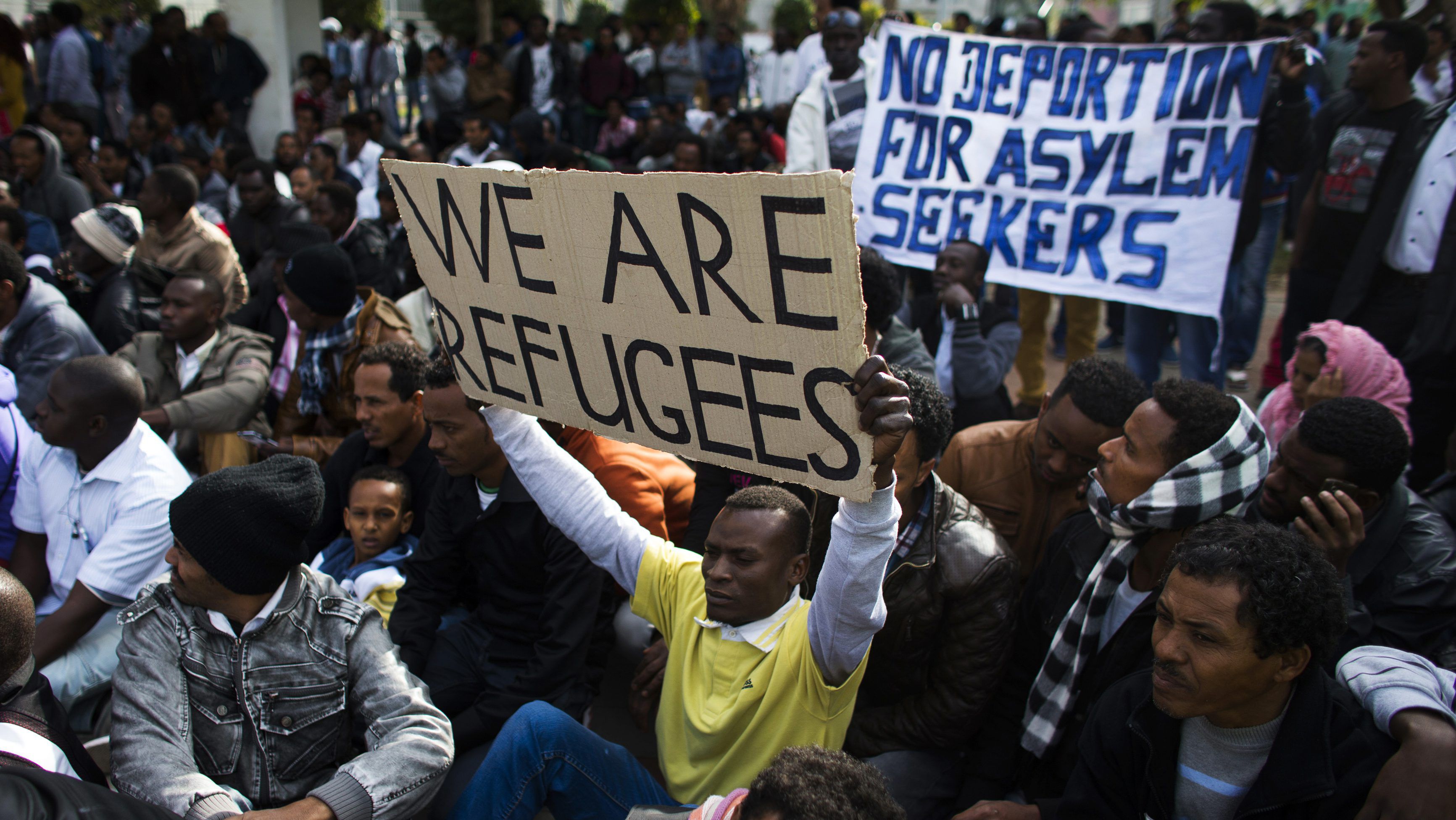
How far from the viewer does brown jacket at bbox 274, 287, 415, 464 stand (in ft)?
15.6

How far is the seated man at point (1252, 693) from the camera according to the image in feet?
6.54

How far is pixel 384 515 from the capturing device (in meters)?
3.72

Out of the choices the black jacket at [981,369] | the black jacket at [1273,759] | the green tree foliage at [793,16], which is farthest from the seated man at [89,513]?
the green tree foliage at [793,16]

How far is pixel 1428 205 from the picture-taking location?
4695mm

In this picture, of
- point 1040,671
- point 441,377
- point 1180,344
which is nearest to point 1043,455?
point 1040,671

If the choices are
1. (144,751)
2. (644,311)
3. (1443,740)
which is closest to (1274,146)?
(1443,740)

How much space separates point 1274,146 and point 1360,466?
3218mm

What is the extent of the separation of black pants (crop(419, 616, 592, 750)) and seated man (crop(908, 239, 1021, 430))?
2228 millimetres

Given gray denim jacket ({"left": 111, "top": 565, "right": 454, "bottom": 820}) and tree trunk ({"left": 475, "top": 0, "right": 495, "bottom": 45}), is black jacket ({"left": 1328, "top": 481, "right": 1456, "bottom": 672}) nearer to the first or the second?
gray denim jacket ({"left": 111, "top": 565, "right": 454, "bottom": 820})

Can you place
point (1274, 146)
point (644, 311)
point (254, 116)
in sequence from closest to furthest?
point (644, 311), point (1274, 146), point (254, 116)

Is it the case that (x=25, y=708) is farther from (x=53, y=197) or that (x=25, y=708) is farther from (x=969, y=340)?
(x=53, y=197)

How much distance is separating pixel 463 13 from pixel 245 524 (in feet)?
63.1

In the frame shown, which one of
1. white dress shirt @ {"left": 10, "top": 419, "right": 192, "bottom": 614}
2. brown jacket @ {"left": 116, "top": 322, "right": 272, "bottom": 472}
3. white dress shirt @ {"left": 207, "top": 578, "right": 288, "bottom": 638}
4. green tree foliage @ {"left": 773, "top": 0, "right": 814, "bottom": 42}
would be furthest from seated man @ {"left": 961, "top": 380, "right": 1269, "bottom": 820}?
green tree foliage @ {"left": 773, "top": 0, "right": 814, "bottom": 42}

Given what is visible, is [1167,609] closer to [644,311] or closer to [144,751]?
[644,311]
